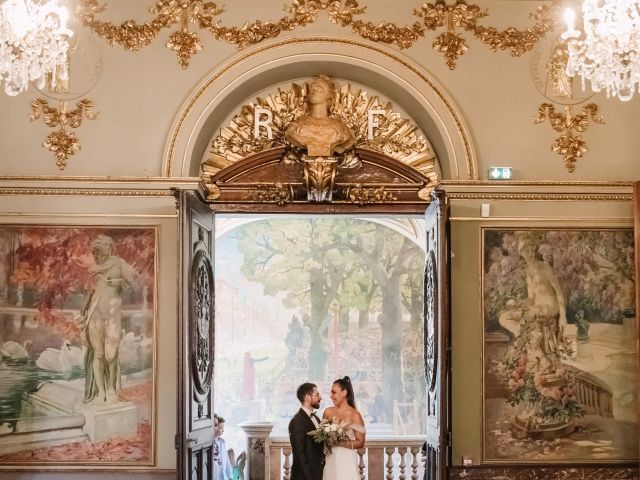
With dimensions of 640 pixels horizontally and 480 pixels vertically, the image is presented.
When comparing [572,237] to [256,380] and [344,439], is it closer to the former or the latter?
[344,439]

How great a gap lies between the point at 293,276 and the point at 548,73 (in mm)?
8493

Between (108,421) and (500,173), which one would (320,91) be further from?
(108,421)

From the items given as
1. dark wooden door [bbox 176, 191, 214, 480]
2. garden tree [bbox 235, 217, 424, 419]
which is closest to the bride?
dark wooden door [bbox 176, 191, 214, 480]

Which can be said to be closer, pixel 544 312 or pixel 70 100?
pixel 544 312

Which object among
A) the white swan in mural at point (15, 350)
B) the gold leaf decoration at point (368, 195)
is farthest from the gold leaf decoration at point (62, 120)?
the gold leaf decoration at point (368, 195)

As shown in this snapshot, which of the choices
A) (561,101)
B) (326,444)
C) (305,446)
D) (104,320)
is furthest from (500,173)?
(104,320)

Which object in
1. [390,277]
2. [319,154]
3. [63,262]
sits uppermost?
[319,154]

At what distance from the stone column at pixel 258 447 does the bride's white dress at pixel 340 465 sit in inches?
124

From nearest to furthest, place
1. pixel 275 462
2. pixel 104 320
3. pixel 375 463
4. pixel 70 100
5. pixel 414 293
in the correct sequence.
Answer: pixel 104 320, pixel 70 100, pixel 275 462, pixel 375 463, pixel 414 293

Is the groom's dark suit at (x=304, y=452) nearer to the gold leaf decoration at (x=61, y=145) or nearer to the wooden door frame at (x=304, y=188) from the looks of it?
the wooden door frame at (x=304, y=188)

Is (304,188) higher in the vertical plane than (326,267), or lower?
higher

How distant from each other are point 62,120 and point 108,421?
9.39ft

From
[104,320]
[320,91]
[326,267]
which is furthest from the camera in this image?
[326,267]

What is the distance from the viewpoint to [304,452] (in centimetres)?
970
